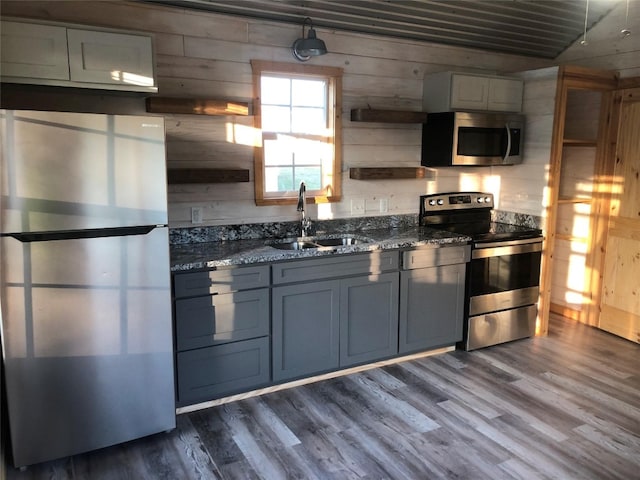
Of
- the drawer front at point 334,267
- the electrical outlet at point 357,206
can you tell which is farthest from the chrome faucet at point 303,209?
the drawer front at point 334,267

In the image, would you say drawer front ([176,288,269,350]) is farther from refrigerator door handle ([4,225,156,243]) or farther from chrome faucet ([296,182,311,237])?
chrome faucet ([296,182,311,237])

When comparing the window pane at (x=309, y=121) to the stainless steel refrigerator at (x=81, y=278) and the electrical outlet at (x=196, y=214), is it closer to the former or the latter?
the electrical outlet at (x=196, y=214)

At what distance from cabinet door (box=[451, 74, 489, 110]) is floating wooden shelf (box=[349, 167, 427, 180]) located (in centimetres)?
54

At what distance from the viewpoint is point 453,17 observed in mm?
3650

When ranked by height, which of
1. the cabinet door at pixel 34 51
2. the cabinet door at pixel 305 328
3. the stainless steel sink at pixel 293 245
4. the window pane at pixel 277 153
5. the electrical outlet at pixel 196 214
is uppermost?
the cabinet door at pixel 34 51

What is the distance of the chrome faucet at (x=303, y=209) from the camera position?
11.4ft

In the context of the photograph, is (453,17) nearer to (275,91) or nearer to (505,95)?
(505,95)

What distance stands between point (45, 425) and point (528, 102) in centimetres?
380

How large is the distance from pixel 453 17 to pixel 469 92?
0.53 metres

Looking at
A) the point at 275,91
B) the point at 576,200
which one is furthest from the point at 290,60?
the point at 576,200

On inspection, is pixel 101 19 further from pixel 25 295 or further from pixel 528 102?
pixel 528 102

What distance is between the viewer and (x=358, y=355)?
Result: 337 centimetres

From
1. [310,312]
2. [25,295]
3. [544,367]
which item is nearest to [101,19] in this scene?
[25,295]

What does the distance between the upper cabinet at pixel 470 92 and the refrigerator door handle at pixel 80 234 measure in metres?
2.41
